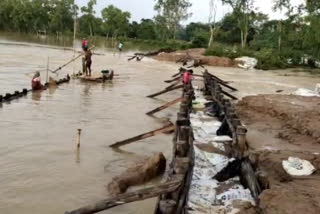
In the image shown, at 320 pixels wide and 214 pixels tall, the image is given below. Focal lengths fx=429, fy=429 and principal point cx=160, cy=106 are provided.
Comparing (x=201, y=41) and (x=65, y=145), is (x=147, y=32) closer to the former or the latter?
(x=201, y=41)

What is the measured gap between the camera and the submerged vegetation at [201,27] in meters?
43.5

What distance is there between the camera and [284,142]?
11133mm

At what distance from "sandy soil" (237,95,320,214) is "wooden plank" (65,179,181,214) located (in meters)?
1.47

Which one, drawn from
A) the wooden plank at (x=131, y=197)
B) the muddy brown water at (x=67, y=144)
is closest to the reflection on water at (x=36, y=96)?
the muddy brown water at (x=67, y=144)

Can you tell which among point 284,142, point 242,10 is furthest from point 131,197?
point 242,10

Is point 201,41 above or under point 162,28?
under

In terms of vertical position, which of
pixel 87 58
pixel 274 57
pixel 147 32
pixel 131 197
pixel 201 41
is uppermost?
pixel 147 32

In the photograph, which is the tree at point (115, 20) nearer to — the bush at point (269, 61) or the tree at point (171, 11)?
the tree at point (171, 11)

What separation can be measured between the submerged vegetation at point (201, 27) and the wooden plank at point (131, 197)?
34.2m

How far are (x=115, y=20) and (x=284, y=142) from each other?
7265cm

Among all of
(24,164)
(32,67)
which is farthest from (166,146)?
(32,67)

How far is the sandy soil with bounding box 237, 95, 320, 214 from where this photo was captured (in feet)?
19.6

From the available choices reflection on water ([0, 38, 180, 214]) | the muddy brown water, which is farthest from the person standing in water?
reflection on water ([0, 38, 180, 214])

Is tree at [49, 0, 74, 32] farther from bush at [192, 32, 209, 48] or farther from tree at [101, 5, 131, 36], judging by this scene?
bush at [192, 32, 209, 48]
